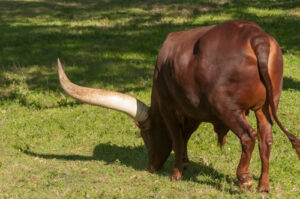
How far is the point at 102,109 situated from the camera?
431 inches

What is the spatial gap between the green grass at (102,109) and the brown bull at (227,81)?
27.4 inches

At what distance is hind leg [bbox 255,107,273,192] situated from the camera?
6020mm

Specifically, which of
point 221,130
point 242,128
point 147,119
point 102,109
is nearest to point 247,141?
point 242,128

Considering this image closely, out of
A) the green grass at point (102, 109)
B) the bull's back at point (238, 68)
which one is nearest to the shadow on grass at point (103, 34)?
the green grass at point (102, 109)

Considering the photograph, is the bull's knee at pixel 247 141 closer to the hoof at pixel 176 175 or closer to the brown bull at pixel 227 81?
→ the brown bull at pixel 227 81

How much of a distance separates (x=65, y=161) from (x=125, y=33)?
31.4 feet

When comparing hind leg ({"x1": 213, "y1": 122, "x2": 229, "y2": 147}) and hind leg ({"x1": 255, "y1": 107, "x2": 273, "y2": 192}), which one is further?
hind leg ({"x1": 213, "y1": 122, "x2": 229, "y2": 147})

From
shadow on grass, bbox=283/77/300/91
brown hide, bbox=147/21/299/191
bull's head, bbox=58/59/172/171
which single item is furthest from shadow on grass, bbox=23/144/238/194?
shadow on grass, bbox=283/77/300/91

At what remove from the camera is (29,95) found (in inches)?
480

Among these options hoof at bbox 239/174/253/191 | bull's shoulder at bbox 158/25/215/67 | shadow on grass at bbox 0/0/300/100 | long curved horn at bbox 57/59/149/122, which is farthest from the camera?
shadow on grass at bbox 0/0/300/100

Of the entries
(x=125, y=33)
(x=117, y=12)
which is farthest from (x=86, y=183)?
(x=117, y=12)

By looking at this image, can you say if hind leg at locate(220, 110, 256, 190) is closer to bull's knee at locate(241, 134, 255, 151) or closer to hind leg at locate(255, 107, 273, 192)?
bull's knee at locate(241, 134, 255, 151)

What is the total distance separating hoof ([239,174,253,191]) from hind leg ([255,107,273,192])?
13 centimetres

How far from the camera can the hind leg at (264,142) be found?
602 cm
